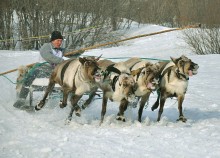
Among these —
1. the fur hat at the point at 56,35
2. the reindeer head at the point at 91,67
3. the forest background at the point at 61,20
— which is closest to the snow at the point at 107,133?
the reindeer head at the point at 91,67

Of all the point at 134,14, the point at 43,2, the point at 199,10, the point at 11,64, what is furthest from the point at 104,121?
the point at 134,14

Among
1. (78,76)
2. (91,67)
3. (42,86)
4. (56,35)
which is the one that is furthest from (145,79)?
(42,86)

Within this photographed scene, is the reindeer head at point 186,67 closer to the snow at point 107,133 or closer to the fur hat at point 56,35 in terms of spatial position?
the snow at point 107,133

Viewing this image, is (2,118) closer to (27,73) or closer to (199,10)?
(27,73)

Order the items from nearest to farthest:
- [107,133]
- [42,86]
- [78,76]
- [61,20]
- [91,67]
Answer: [107,133]
[91,67]
[78,76]
[42,86]
[61,20]

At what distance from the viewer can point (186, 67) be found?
725 centimetres

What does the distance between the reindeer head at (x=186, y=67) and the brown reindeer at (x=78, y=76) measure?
1.42m

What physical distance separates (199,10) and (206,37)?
1.55m

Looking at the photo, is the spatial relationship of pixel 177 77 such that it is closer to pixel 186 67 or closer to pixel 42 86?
pixel 186 67

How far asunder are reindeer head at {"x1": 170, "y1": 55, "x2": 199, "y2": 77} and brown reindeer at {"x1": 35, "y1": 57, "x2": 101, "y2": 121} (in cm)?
142

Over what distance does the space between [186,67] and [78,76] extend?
1837 millimetres

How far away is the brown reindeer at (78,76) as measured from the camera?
7059 millimetres

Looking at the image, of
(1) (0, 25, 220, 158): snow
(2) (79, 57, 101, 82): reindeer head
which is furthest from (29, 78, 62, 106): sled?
(2) (79, 57, 101, 82): reindeer head

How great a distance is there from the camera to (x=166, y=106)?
9914 millimetres
